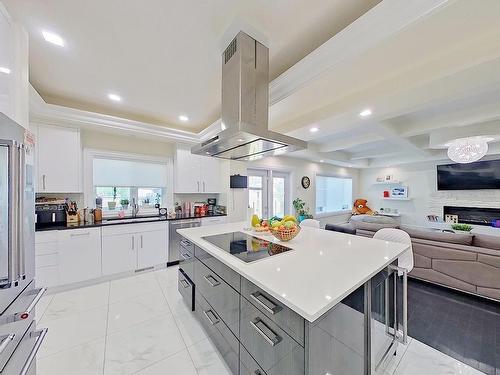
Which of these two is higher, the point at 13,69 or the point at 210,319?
the point at 13,69

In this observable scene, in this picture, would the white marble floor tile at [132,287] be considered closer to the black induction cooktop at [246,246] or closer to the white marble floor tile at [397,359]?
the black induction cooktop at [246,246]

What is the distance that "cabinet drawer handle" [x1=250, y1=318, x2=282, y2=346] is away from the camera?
104 centimetres

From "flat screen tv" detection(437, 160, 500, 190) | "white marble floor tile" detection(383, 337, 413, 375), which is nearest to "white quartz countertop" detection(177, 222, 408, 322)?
"white marble floor tile" detection(383, 337, 413, 375)

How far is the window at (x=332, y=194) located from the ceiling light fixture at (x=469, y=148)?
3.40 meters

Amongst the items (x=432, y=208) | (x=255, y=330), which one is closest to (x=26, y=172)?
(x=255, y=330)

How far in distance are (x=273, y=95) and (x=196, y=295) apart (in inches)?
92.9

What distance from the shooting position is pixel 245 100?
6.10 feet

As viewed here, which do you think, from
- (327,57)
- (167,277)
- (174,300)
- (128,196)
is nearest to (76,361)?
(174,300)

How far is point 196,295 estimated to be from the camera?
2127mm

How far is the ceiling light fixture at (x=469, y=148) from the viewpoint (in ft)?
11.2

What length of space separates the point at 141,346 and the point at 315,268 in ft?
5.68

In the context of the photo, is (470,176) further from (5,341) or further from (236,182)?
(5,341)

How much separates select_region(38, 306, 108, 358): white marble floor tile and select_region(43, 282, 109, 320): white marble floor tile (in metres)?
0.11

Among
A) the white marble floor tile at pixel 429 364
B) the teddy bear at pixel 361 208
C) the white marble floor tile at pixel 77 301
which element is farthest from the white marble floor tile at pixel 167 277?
the teddy bear at pixel 361 208
